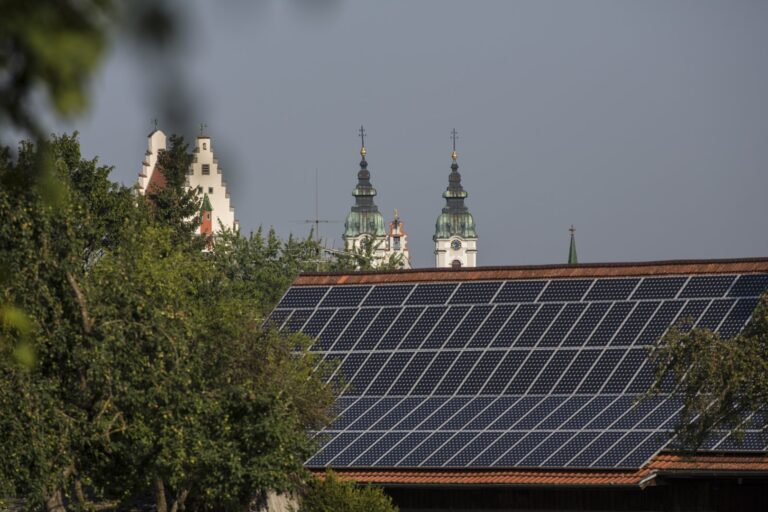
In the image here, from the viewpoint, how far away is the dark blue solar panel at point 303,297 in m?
45.7

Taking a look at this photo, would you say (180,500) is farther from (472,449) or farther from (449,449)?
(472,449)

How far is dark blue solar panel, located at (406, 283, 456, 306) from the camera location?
44562mm

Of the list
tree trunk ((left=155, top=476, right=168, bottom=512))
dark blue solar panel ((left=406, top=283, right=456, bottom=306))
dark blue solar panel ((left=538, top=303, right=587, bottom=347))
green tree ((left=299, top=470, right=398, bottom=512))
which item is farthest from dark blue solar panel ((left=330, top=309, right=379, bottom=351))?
tree trunk ((left=155, top=476, right=168, bottom=512))

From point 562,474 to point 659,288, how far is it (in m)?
10.4

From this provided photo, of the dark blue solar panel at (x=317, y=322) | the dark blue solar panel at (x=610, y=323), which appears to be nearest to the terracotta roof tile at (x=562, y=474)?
the dark blue solar panel at (x=610, y=323)

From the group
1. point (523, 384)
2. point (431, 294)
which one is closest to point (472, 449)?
point (523, 384)

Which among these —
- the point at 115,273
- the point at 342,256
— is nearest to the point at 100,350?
the point at 115,273

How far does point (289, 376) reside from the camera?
3170 centimetres

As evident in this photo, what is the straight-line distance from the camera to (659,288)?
139ft

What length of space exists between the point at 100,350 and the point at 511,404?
1616 centimetres

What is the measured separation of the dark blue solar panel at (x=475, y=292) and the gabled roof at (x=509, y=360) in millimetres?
61

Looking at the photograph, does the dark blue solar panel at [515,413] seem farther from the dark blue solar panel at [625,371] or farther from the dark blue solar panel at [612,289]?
the dark blue solar panel at [612,289]

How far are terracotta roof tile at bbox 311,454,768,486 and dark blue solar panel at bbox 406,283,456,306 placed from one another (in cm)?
1010

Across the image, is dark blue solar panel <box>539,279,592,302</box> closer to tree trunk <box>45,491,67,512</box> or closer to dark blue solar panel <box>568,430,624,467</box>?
dark blue solar panel <box>568,430,624,467</box>
